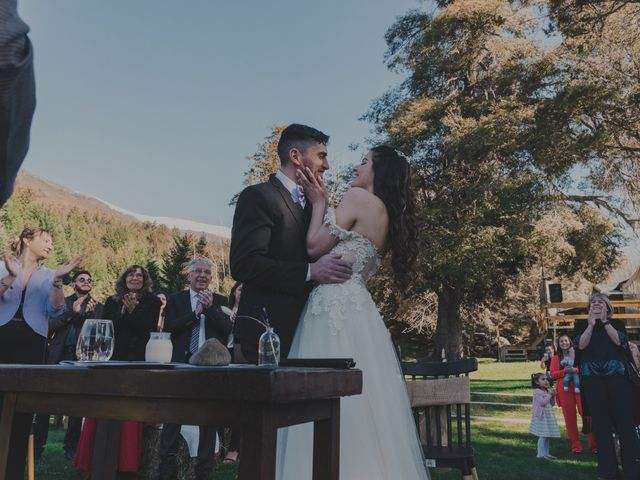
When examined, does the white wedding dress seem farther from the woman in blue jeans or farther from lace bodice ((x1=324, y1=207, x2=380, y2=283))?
the woman in blue jeans

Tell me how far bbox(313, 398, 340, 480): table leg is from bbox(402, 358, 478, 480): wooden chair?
2.14 m

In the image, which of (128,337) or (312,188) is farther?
(128,337)

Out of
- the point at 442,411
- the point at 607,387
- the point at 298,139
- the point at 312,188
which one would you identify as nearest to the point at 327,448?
the point at 312,188

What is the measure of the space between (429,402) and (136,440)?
2.83 metres

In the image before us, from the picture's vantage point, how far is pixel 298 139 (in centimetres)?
314

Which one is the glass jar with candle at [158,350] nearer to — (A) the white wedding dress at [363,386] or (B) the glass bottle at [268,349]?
(B) the glass bottle at [268,349]

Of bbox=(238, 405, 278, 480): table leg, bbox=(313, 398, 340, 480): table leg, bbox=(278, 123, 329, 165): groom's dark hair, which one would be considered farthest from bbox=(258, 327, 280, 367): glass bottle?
bbox=(278, 123, 329, 165): groom's dark hair

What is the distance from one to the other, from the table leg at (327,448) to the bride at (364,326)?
935 mm

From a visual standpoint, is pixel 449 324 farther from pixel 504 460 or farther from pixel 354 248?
pixel 354 248

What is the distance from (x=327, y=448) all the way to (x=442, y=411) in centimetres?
250

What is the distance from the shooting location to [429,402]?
3.72m

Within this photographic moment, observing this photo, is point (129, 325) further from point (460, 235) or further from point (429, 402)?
point (460, 235)

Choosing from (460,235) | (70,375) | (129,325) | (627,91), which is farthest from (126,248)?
(70,375)

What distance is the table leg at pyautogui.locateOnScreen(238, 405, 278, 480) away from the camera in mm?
1280
